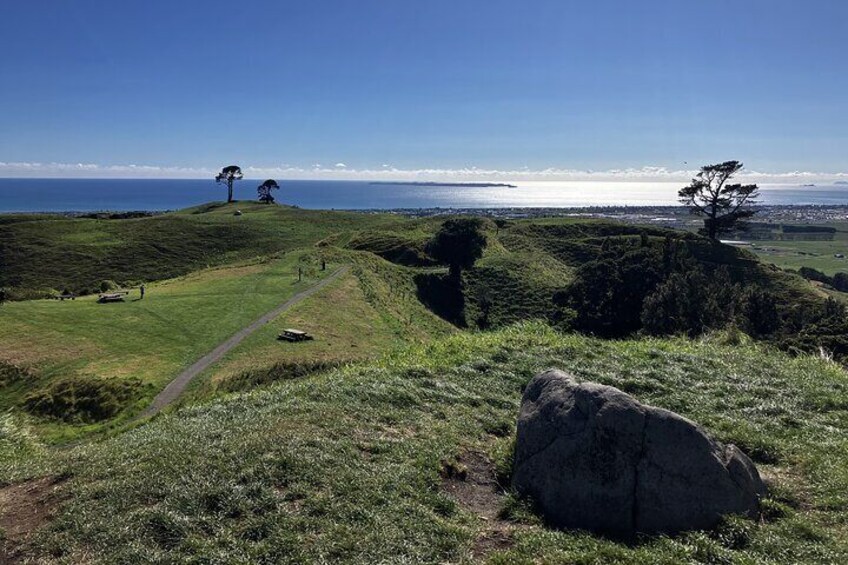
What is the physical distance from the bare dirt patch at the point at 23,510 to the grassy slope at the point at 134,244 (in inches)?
2199

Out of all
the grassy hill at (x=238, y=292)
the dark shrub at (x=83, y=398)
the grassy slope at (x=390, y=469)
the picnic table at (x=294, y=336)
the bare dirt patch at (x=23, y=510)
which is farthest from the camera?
the picnic table at (x=294, y=336)

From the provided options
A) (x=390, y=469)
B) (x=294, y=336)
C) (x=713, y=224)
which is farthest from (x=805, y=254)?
(x=390, y=469)

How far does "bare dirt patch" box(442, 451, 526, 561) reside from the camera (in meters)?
7.75

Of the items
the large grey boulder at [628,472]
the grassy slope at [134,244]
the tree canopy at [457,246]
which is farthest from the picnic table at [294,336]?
the grassy slope at [134,244]

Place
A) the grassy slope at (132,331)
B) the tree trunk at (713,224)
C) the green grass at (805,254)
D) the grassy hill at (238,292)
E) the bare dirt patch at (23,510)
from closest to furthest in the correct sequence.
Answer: the bare dirt patch at (23,510)
the grassy hill at (238,292)
the grassy slope at (132,331)
the tree trunk at (713,224)
the green grass at (805,254)

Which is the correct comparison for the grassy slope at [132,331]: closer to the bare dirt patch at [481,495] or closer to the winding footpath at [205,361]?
the winding footpath at [205,361]

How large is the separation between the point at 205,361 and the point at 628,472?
24.2 metres

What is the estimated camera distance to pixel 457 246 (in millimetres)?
67688

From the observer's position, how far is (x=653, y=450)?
335 inches

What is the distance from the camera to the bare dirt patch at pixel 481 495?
775 cm

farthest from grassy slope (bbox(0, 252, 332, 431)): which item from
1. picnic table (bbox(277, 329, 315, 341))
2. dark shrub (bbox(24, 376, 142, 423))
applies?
picnic table (bbox(277, 329, 315, 341))

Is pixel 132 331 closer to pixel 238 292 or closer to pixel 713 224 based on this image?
pixel 238 292

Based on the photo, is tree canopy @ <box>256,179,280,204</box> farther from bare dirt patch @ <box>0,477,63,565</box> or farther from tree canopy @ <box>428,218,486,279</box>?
bare dirt patch @ <box>0,477,63,565</box>

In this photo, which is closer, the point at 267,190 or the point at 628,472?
the point at 628,472
